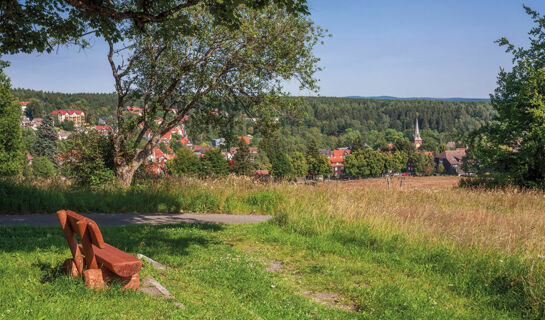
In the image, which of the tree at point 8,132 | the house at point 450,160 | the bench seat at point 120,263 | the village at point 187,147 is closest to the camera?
the bench seat at point 120,263

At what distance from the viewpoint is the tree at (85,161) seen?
13820 mm

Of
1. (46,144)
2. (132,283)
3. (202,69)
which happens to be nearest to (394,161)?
(46,144)

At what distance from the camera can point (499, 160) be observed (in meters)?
18.7

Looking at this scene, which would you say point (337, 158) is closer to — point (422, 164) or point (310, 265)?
point (422, 164)

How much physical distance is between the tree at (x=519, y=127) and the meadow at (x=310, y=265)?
25.5 feet

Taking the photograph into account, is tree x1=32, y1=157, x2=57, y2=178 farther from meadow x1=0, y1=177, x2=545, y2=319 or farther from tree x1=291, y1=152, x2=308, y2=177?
meadow x1=0, y1=177, x2=545, y2=319

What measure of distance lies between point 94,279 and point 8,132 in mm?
37154

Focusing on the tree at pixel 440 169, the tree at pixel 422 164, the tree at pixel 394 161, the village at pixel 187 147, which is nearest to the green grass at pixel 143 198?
the village at pixel 187 147

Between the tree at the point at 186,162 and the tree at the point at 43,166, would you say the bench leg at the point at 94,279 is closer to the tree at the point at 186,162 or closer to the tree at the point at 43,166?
the tree at the point at 43,166

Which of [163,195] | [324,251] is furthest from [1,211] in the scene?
[324,251]

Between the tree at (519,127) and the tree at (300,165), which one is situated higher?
the tree at (519,127)

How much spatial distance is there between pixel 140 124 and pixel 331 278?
1110 cm

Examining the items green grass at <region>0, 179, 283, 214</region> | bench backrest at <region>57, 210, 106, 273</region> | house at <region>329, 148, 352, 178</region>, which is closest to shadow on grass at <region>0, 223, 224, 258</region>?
bench backrest at <region>57, 210, 106, 273</region>

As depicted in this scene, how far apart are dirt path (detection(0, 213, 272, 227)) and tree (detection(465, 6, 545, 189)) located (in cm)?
1303
